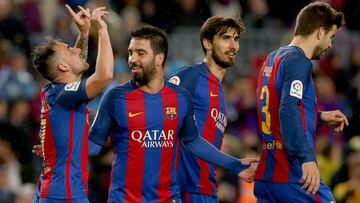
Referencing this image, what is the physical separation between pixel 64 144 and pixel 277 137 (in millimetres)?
1517

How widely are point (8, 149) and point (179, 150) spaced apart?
444 centimetres

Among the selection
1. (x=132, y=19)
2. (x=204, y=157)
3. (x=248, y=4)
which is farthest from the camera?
(x=248, y=4)

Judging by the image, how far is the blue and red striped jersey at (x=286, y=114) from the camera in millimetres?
7258

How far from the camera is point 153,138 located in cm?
771

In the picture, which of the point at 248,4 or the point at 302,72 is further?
the point at 248,4

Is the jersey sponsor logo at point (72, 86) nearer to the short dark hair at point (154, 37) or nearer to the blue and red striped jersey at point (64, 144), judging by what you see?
the blue and red striped jersey at point (64, 144)

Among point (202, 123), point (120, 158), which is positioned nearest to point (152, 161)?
point (120, 158)

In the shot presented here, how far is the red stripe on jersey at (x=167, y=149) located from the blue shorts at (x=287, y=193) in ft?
2.11

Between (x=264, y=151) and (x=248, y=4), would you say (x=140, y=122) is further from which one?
(x=248, y=4)

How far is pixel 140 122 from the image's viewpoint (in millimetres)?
7719

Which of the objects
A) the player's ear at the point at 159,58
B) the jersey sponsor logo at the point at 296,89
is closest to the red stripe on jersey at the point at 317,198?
the jersey sponsor logo at the point at 296,89

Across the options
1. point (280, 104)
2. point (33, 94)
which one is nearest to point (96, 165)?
point (33, 94)

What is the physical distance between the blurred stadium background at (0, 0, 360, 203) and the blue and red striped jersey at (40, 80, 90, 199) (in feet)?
11.9

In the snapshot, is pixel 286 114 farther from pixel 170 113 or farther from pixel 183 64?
pixel 183 64
